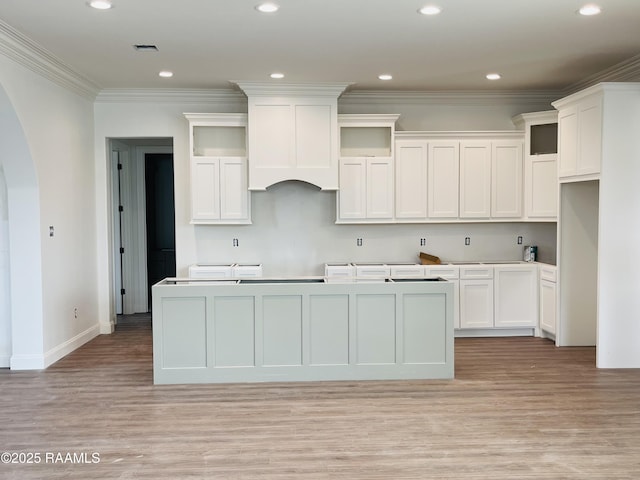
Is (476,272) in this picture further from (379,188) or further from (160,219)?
(160,219)

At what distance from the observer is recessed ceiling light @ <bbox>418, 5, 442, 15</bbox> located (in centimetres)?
396

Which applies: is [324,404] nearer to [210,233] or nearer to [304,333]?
[304,333]

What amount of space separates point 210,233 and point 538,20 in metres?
4.32

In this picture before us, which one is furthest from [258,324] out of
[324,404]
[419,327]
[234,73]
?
[234,73]

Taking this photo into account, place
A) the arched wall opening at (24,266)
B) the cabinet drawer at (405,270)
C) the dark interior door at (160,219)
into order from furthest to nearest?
the dark interior door at (160,219)
the cabinet drawer at (405,270)
the arched wall opening at (24,266)

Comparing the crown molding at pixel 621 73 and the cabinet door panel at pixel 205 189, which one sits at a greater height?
the crown molding at pixel 621 73

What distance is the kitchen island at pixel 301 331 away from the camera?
186 inches

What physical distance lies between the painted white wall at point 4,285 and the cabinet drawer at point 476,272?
478 cm

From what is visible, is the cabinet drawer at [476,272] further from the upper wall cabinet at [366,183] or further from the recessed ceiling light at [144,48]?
the recessed ceiling light at [144,48]

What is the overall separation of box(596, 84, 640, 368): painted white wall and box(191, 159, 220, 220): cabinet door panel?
4.04 meters

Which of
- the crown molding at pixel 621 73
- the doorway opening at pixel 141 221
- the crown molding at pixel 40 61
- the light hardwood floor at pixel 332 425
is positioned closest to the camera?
the light hardwood floor at pixel 332 425

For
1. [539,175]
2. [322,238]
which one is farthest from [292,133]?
[539,175]

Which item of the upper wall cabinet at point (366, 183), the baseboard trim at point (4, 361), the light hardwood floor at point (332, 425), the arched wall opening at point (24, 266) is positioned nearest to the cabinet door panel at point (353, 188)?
the upper wall cabinet at point (366, 183)

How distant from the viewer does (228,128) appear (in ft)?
22.2
